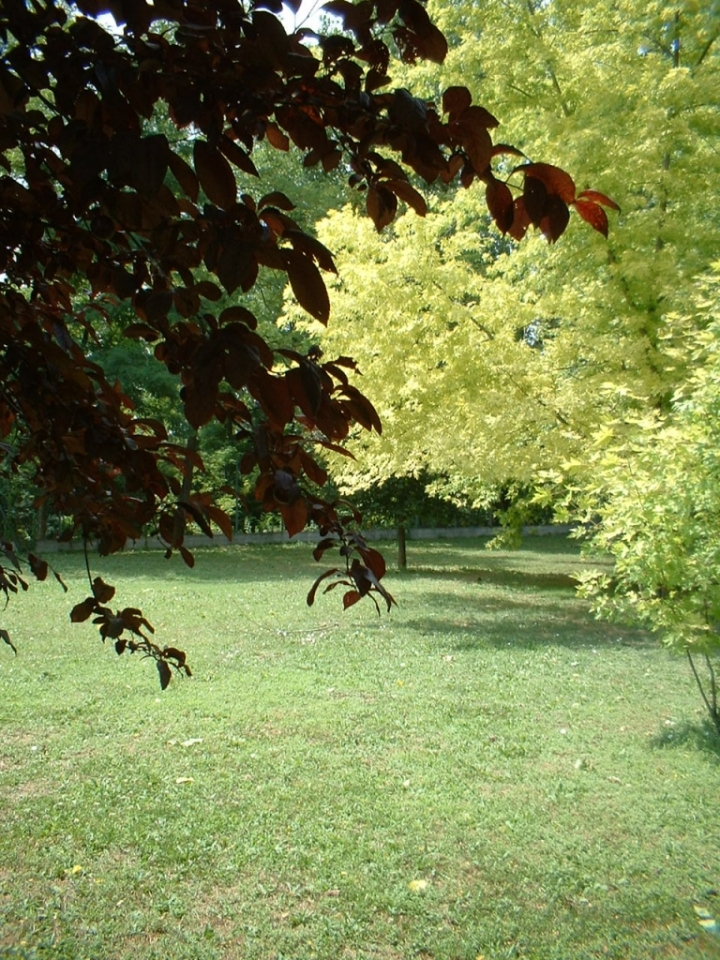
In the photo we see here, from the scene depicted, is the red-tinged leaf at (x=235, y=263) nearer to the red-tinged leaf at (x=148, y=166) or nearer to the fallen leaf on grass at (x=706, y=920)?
the red-tinged leaf at (x=148, y=166)

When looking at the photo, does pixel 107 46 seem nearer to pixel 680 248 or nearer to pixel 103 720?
pixel 103 720

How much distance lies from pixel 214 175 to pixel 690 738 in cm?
500

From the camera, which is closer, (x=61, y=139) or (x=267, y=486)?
(x=61, y=139)

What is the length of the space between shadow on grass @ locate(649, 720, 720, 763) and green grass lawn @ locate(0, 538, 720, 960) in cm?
2

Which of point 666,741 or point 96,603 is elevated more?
point 96,603

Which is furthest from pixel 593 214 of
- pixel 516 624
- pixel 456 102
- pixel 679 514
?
pixel 516 624

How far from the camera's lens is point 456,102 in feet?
3.57

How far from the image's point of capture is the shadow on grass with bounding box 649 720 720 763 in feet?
15.9

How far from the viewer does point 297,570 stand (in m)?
14.9

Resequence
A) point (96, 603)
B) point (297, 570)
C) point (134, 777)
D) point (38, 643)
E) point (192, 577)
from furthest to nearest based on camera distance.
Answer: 1. point (297, 570)
2. point (192, 577)
3. point (38, 643)
4. point (134, 777)
5. point (96, 603)

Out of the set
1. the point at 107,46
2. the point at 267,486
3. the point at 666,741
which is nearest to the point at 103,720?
the point at 666,741

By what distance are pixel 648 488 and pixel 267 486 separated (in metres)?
3.84

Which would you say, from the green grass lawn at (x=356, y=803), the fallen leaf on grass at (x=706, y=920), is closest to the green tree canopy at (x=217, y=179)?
the green grass lawn at (x=356, y=803)

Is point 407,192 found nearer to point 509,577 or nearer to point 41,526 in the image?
point 509,577
